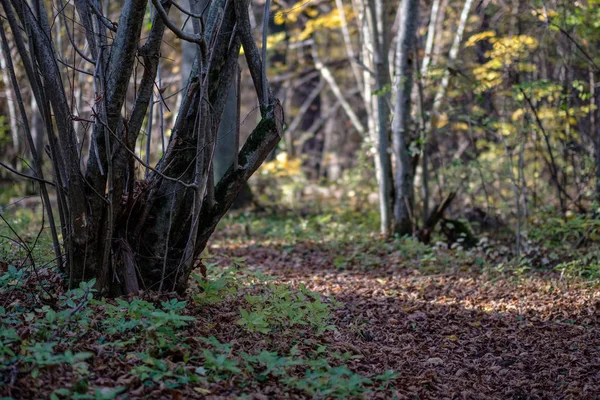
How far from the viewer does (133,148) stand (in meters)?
4.31

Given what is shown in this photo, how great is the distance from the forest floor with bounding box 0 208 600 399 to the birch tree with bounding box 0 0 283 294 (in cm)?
36

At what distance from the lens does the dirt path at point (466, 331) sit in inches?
169

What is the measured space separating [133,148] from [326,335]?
6.81 feet

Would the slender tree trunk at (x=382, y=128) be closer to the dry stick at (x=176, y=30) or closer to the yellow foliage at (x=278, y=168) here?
the yellow foliage at (x=278, y=168)

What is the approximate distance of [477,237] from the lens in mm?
9023

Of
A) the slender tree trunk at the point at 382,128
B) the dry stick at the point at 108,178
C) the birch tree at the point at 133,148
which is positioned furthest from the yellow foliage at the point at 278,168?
the dry stick at the point at 108,178

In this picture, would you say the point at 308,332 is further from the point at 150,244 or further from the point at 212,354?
the point at 150,244

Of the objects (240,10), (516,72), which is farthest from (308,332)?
(516,72)

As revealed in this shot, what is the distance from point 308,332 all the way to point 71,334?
5.77ft

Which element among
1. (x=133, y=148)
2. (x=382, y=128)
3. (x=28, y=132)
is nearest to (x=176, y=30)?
(x=133, y=148)

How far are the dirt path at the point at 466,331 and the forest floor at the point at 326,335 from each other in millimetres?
16

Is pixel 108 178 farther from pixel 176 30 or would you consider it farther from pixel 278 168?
pixel 278 168

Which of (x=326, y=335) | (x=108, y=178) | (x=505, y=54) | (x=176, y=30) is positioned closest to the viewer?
→ (x=176, y=30)

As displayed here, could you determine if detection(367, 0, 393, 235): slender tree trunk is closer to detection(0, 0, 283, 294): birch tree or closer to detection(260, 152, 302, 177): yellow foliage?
detection(260, 152, 302, 177): yellow foliage
